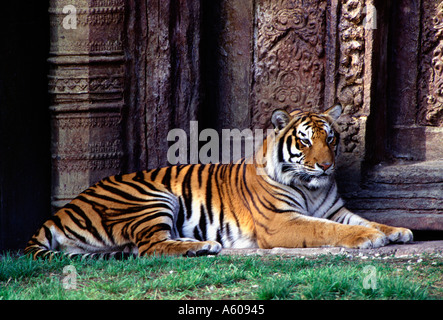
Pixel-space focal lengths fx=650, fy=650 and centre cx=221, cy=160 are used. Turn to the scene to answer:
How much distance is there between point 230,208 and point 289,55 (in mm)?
1591

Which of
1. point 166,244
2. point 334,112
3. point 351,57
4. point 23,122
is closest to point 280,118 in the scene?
point 334,112

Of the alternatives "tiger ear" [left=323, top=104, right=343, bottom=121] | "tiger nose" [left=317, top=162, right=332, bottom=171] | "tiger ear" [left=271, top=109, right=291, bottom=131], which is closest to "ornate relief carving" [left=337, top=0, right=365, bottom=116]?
"tiger ear" [left=323, top=104, right=343, bottom=121]

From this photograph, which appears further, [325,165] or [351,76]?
[351,76]

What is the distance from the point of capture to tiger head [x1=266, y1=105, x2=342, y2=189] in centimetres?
506

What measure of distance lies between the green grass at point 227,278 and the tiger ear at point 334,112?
1454mm

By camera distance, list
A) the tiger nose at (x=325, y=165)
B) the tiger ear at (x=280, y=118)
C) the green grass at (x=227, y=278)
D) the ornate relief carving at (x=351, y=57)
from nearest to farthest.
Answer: the green grass at (x=227, y=278) < the tiger nose at (x=325, y=165) < the tiger ear at (x=280, y=118) < the ornate relief carving at (x=351, y=57)

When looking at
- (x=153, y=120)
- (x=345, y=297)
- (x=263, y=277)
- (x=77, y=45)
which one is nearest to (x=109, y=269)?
(x=263, y=277)

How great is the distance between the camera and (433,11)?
233 inches

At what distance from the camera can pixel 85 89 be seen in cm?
597

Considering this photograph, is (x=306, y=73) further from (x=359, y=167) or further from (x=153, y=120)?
(x=153, y=120)

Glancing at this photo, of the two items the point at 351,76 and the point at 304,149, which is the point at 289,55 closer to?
the point at 351,76

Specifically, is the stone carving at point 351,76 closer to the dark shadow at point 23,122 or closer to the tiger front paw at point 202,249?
the tiger front paw at point 202,249

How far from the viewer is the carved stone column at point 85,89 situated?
19.6ft

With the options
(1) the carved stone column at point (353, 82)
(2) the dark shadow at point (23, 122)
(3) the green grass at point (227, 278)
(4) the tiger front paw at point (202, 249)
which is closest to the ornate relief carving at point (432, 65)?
(1) the carved stone column at point (353, 82)
